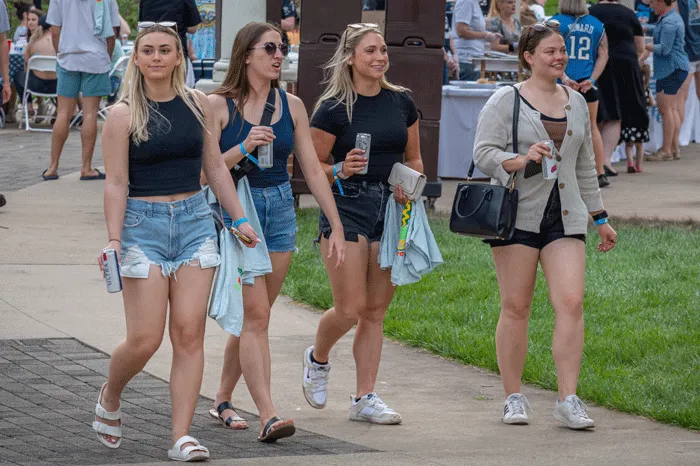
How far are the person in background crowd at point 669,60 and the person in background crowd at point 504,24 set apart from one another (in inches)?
83.6

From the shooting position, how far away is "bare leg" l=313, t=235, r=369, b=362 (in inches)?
247

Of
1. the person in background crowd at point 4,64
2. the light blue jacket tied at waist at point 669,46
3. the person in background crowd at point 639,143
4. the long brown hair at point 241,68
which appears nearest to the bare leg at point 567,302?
the long brown hair at point 241,68

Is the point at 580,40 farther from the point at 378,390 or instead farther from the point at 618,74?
the point at 378,390

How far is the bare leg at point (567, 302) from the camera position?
628 cm

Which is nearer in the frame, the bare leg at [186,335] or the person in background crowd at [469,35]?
the bare leg at [186,335]

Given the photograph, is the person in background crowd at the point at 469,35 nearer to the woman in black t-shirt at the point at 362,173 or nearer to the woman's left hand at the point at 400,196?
the woman in black t-shirt at the point at 362,173

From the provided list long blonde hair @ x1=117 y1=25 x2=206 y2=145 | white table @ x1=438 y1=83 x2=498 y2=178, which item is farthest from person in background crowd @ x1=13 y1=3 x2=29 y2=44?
long blonde hair @ x1=117 y1=25 x2=206 y2=145

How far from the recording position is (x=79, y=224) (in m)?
11.5

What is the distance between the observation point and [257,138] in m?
5.84

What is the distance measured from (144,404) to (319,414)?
84 cm

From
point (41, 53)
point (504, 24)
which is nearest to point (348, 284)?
point (504, 24)

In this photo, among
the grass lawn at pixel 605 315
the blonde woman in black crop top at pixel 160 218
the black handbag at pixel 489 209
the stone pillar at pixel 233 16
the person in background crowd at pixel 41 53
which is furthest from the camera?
the person in background crowd at pixel 41 53

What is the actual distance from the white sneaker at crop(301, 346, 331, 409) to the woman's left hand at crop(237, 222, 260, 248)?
107 centimetres

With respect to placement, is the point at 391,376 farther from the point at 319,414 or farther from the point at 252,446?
the point at 252,446
